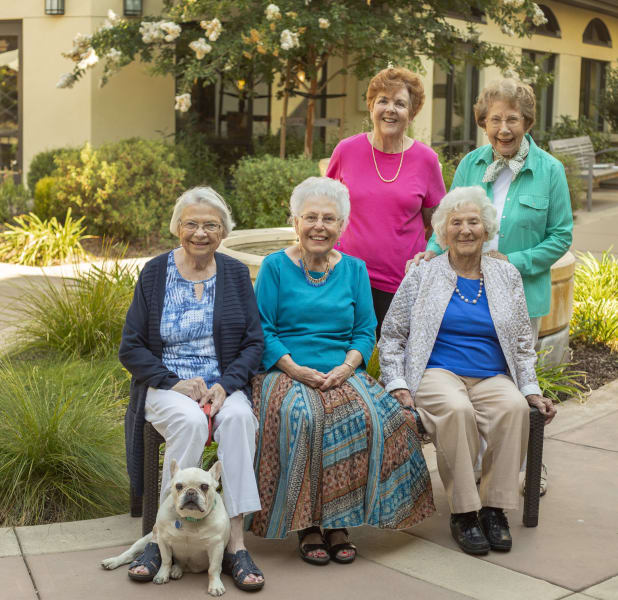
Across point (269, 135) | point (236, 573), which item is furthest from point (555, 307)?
point (269, 135)

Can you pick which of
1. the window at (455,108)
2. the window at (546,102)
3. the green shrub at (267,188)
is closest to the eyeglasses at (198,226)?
the green shrub at (267,188)

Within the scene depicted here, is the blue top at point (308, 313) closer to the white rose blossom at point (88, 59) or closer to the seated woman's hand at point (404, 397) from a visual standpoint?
the seated woman's hand at point (404, 397)

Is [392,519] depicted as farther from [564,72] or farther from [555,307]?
[564,72]

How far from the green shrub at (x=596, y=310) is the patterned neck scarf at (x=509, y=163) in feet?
10.4

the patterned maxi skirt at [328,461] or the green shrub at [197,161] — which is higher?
the green shrub at [197,161]

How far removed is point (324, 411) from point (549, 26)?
1757cm

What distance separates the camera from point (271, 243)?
25.5ft

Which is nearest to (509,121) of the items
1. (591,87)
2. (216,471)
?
(216,471)

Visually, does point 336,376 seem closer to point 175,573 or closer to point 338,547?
point 338,547

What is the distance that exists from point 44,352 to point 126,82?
296 inches

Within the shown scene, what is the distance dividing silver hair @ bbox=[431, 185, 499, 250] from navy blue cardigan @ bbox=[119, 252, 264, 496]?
934 mm

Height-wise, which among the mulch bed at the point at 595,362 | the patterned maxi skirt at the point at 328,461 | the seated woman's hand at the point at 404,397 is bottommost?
the mulch bed at the point at 595,362

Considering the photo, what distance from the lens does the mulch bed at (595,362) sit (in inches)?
263

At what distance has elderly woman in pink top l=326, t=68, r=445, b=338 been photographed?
4.62 metres
